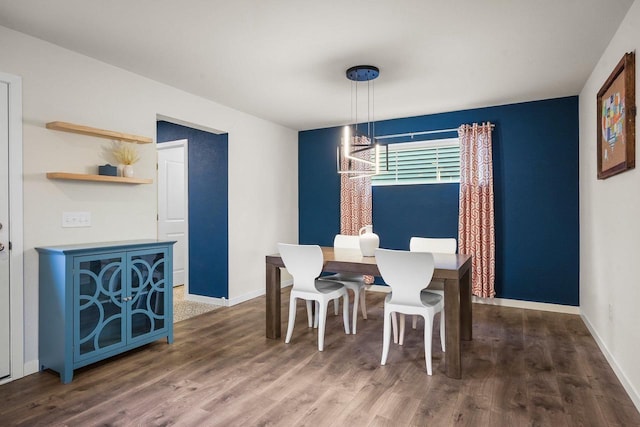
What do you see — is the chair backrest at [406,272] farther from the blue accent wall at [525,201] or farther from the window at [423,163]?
the blue accent wall at [525,201]

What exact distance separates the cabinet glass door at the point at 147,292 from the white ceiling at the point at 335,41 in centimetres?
160

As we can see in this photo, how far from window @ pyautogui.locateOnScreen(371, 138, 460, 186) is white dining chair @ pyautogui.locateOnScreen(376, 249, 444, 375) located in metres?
2.16

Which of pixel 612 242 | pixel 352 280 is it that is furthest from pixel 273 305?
pixel 612 242

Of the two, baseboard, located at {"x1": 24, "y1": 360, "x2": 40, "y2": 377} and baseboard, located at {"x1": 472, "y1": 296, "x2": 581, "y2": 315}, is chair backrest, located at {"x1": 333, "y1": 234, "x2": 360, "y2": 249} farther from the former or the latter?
baseboard, located at {"x1": 24, "y1": 360, "x2": 40, "y2": 377}

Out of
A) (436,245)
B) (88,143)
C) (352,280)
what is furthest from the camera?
(436,245)

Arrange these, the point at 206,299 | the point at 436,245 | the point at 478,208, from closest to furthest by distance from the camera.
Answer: the point at 436,245
the point at 478,208
the point at 206,299

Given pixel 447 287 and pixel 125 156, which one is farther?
pixel 125 156

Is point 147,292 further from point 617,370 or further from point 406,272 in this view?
point 617,370

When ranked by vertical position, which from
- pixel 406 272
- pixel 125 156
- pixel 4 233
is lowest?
pixel 406 272

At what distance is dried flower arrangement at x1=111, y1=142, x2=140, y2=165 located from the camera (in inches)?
123

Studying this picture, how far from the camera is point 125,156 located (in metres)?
3.12

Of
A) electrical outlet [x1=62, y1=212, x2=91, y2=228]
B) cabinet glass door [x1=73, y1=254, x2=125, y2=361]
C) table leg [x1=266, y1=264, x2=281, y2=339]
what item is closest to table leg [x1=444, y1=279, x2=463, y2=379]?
table leg [x1=266, y1=264, x2=281, y2=339]

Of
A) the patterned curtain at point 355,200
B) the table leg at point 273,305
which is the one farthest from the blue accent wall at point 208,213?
the patterned curtain at point 355,200

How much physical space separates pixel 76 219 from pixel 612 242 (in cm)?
395
